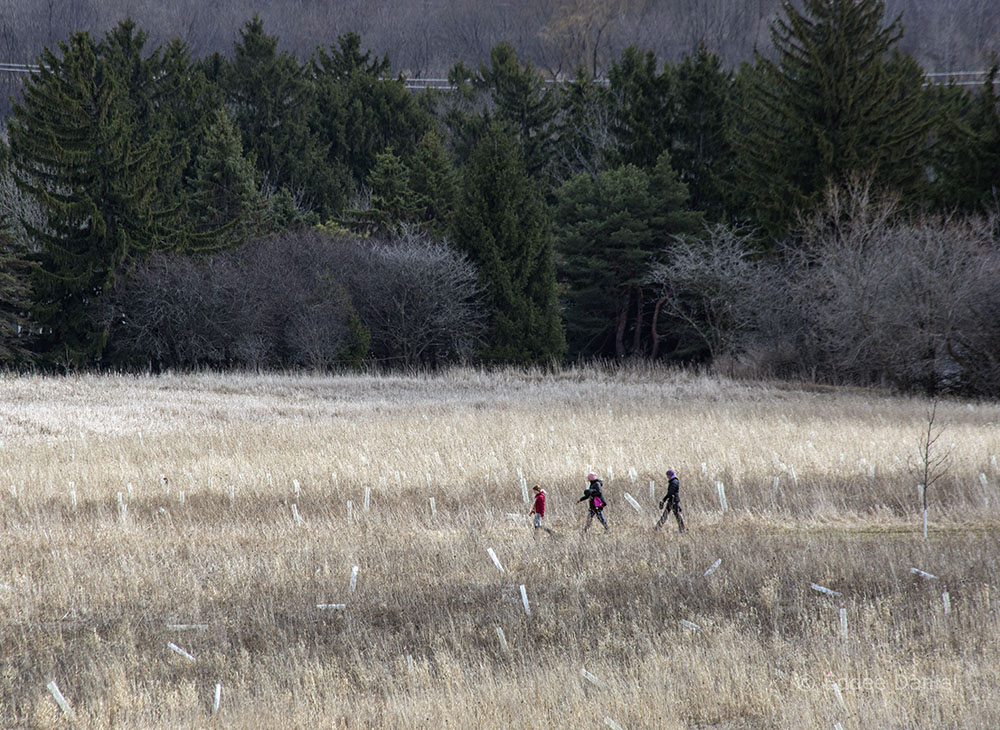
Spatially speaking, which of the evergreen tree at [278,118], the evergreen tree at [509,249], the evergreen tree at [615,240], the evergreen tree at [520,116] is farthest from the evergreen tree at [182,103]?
the evergreen tree at [615,240]

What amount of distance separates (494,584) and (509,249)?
2991 centimetres

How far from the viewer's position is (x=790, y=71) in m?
38.4

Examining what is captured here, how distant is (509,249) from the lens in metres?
37.8

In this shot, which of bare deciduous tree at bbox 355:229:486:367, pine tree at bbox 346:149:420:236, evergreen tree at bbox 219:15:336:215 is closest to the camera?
bare deciduous tree at bbox 355:229:486:367

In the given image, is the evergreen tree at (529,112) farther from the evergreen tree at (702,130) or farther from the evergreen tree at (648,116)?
the evergreen tree at (702,130)

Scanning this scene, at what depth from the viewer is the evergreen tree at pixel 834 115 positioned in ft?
115

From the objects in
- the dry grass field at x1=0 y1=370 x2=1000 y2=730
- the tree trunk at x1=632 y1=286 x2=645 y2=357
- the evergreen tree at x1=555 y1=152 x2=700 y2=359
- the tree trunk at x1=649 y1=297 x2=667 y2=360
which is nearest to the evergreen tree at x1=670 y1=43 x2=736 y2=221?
the evergreen tree at x1=555 y1=152 x2=700 y2=359

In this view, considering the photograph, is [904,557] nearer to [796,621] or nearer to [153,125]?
[796,621]

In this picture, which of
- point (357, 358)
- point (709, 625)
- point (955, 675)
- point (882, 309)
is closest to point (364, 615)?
point (709, 625)

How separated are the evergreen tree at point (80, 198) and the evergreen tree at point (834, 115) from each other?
79.8 ft

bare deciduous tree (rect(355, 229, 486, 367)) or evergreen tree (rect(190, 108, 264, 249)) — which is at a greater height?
evergreen tree (rect(190, 108, 264, 249))

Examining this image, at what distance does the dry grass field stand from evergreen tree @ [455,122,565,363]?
20.2 meters

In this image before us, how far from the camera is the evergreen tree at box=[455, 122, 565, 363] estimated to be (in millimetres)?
36938

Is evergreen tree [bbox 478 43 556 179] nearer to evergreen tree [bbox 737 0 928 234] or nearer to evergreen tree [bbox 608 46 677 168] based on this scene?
evergreen tree [bbox 608 46 677 168]
